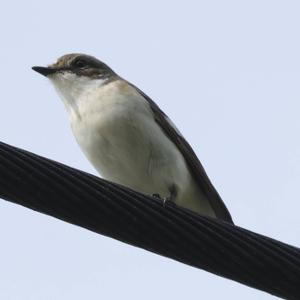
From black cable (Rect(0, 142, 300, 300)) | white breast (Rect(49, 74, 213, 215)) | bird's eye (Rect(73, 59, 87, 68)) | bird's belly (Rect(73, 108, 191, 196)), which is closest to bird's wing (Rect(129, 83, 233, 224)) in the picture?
white breast (Rect(49, 74, 213, 215))

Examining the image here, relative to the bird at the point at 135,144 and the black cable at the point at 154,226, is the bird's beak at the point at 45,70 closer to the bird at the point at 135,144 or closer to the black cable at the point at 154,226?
the bird at the point at 135,144

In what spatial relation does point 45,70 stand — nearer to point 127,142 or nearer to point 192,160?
point 127,142

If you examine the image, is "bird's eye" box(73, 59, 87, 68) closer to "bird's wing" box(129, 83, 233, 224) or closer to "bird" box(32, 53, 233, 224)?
"bird" box(32, 53, 233, 224)

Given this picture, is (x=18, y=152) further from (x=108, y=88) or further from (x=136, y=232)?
(x=108, y=88)

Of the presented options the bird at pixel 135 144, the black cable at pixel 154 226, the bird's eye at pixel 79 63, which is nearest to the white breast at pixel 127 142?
the bird at pixel 135 144

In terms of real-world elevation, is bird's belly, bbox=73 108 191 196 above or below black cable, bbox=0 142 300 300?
below

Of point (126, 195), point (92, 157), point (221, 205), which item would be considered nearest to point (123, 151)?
point (92, 157)

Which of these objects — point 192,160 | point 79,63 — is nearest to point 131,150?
point 192,160
